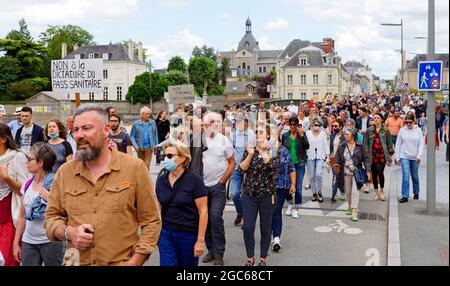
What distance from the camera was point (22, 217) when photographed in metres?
5.15

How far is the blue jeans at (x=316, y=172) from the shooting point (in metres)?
11.3

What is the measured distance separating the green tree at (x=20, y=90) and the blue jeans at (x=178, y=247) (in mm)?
65366

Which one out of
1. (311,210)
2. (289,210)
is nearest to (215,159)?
(289,210)

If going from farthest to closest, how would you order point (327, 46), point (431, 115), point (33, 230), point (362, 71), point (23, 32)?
point (362, 71), point (327, 46), point (23, 32), point (431, 115), point (33, 230)

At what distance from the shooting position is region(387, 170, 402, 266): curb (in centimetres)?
698

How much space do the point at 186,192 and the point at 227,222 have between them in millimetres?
4409

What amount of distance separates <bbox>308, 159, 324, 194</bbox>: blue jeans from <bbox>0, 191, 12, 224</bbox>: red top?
22.9ft

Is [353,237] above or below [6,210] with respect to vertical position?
below

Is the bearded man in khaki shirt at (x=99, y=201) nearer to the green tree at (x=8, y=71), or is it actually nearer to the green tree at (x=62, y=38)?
the green tree at (x=8, y=71)

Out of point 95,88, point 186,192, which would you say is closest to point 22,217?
point 186,192

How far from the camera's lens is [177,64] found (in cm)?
10094

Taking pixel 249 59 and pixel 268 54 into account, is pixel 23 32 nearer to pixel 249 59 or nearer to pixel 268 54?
pixel 249 59

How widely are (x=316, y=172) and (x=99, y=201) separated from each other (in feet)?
27.4

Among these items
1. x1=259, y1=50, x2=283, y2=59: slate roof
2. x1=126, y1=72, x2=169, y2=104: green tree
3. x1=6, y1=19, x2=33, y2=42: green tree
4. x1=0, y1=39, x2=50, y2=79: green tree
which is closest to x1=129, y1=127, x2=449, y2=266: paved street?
x1=126, y1=72, x2=169, y2=104: green tree
